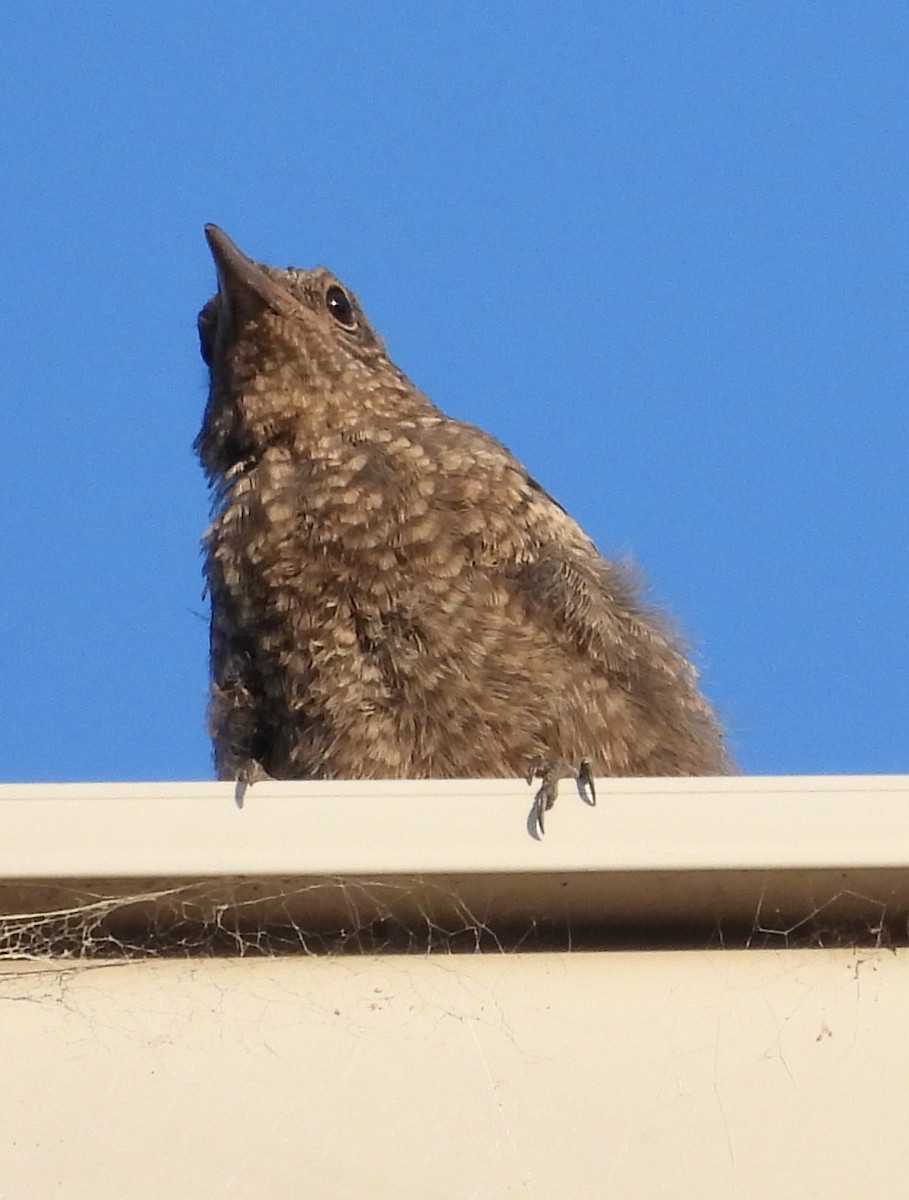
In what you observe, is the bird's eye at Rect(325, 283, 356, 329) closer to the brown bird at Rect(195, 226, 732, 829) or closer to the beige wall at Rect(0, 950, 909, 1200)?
the brown bird at Rect(195, 226, 732, 829)

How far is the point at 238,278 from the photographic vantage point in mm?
3934

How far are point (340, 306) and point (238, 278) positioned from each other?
370 millimetres

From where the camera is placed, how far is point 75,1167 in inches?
70.0

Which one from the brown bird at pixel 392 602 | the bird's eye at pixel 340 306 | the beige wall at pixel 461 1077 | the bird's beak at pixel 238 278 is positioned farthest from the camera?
the bird's eye at pixel 340 306

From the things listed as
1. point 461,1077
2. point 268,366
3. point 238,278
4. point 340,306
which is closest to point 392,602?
point 268,366

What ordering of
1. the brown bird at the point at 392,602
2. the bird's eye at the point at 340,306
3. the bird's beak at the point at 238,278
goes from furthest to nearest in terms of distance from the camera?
1. the bird's eye at the point at 340,306
2. the bird's beak at the point at 238,278
3. the brown bird at the point at 392,602

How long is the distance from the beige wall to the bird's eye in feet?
8.18

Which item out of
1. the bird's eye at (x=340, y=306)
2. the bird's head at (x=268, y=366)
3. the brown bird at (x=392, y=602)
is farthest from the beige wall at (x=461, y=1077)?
the bird's eye at (x=340, y=306)

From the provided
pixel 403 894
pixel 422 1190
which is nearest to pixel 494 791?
pixel 403 894

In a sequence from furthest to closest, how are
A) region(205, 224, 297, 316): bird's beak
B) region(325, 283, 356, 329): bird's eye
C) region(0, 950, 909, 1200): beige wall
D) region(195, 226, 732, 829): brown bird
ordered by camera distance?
region(325, 283, 356, 329): bird's eye < region(205, 224, 297, 316): bird's beak < region(195, 226, 732, 829): brown bird < region(0, 950, 909, 1200): beige wall

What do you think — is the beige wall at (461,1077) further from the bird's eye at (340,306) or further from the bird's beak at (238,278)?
the bird's eye at (340,306)

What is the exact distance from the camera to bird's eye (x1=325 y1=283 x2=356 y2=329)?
166 inches

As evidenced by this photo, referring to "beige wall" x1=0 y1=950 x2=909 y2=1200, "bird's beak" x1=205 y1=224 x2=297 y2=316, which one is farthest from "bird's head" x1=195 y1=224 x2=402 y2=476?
"beige wall" x1=0 y1=950 x2=909 y2=1200

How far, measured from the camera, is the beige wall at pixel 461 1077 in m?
1.76
